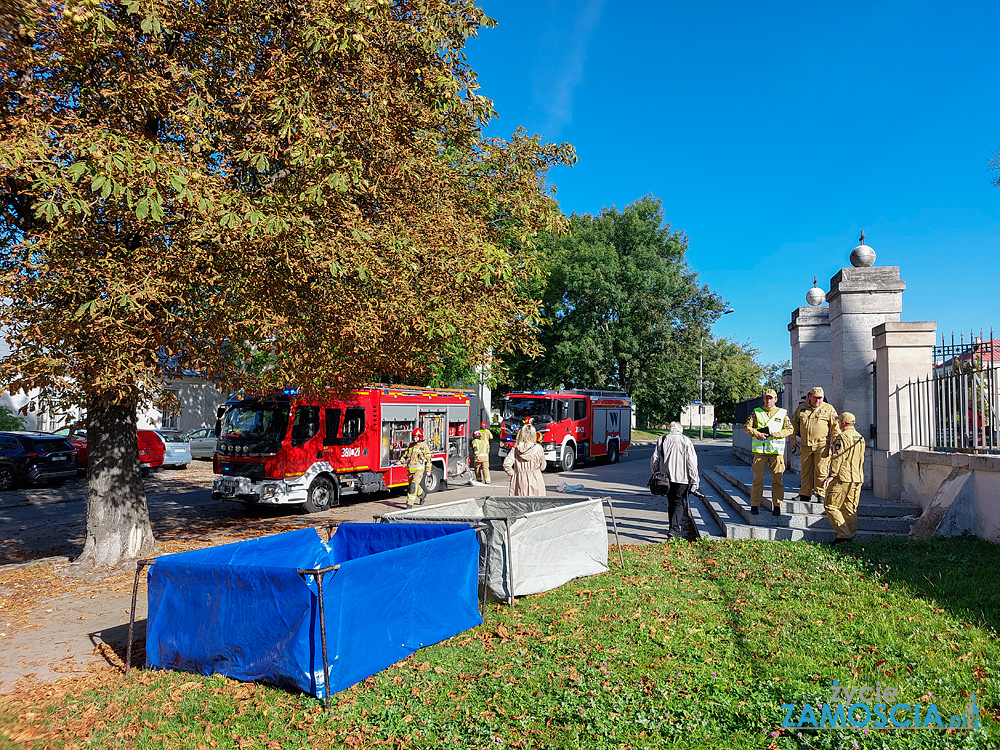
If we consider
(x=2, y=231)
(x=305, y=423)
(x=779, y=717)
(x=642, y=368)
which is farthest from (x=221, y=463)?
(x=642, y=368)

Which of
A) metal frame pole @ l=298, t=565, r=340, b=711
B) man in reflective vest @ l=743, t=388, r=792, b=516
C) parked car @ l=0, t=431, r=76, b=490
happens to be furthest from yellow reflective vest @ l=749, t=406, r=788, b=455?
parked car @ l=0, t=431, r=76, b=490

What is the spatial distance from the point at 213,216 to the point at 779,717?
654cm

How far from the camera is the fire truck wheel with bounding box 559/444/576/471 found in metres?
25.5

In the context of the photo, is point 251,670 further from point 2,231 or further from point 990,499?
point 990,499

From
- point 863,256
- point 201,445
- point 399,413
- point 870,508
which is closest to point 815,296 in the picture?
point 863,256

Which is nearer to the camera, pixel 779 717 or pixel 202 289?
pixel 779 717

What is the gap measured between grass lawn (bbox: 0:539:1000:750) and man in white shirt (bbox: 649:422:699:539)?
109 inches


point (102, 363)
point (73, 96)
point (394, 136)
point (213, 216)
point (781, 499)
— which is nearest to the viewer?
point (213, 216)

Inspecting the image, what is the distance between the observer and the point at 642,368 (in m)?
41.5

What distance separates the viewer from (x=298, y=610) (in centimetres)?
475

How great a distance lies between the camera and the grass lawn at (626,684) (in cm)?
398

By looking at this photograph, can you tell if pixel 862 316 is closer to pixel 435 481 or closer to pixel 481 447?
pixel 481 447

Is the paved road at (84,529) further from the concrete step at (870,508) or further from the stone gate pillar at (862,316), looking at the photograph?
the stone gate pillar at (862,316)

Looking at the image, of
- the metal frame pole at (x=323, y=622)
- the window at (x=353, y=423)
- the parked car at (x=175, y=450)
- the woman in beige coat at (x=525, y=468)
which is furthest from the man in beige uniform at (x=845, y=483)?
the parked car at (x=175, y=450)
